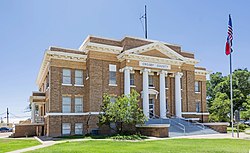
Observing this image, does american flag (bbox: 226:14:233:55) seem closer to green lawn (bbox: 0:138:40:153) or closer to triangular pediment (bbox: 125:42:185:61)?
triangular pediment (bbox: 125:42:185:61)

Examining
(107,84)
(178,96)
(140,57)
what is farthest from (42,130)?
(178,96)

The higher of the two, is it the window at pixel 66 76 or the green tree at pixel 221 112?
the window at pixel 66 76

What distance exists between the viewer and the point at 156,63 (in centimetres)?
3372

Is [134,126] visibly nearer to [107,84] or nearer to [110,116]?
[110,116]

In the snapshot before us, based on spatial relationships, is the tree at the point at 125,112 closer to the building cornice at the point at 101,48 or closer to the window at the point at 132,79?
the window at the point at 132,79

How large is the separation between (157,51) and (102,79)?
7859 mm

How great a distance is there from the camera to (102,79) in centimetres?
3141

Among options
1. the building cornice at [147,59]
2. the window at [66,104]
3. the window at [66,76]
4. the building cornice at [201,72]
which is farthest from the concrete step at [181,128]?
the building cornice at [201,72]

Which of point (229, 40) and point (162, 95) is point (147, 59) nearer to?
point (162, 95)

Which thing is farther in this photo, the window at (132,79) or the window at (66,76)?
the window at (132,79)

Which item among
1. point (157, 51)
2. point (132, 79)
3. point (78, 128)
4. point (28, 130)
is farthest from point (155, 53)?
point (28, 130)

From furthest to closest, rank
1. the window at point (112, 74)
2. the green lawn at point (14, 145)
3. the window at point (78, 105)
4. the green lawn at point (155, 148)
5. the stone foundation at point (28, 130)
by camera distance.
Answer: the stone foundation at point (28, 130) < the window at point (112, 74) < the window at point (78, 105) < the green lawn at point (14, 145) < the green lawn at point (155, 148)

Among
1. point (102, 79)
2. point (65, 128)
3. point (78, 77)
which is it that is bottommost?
point (65, 128)

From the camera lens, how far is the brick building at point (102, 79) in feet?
99.1
